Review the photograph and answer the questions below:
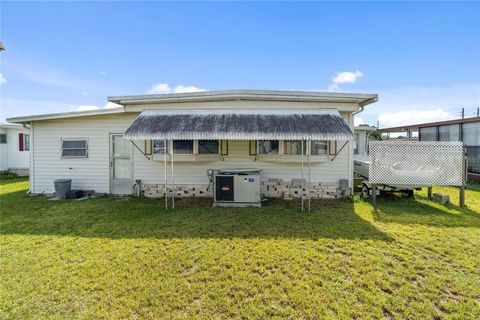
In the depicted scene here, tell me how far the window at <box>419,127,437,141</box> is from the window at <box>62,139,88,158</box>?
19.0 metres

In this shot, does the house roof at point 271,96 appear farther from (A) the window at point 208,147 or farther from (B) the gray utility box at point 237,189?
(B) the gray utility box at point 237,189

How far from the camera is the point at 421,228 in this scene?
445cm

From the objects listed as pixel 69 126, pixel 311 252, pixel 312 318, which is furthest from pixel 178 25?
pixel 312 318

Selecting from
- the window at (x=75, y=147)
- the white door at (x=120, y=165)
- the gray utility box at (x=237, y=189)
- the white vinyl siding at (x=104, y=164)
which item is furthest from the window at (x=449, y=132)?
the window at (x=75, y=147)

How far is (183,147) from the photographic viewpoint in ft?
22.6

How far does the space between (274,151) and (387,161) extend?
10.7 feet

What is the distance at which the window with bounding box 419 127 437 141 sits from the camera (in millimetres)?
13664

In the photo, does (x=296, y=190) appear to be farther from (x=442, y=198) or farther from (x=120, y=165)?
(x=120, y=165)

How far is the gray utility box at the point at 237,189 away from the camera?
5934 millimetres

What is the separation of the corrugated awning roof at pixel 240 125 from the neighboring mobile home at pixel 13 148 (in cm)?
1205

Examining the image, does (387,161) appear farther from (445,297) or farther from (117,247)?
(117,247)

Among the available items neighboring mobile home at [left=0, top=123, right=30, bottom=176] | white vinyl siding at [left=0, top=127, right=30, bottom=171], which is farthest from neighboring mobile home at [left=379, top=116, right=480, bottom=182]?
white vinyl siding at [left=0, top=127, right=30, bottom=171]

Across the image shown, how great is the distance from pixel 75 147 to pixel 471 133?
59.8 ft

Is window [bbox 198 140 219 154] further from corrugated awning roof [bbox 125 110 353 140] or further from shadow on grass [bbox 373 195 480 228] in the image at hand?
shadow on grass [bbox 373 195 480 228]
